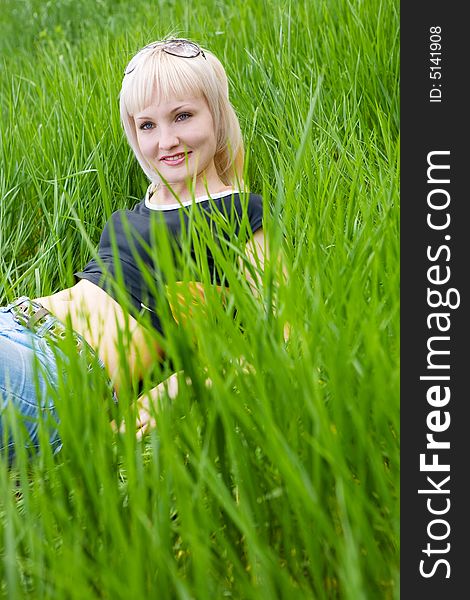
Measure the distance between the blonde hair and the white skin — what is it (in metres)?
0.02

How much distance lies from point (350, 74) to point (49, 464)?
1.39 metres

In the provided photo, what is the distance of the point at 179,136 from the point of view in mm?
1590

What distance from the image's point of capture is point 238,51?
6.95 feet

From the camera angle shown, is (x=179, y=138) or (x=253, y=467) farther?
(x=179, y=138)

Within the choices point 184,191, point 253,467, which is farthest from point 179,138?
point 253,467

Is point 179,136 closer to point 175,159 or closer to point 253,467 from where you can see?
point 175,159

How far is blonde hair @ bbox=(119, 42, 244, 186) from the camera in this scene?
159cm

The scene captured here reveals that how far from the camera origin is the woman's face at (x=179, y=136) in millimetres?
1587

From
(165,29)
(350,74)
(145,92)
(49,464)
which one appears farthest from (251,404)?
(165,29)

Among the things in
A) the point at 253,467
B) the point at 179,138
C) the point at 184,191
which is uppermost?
the point at 179,138

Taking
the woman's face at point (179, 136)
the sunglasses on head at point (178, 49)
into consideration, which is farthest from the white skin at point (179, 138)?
the sunglasses on head at point (178, 49)

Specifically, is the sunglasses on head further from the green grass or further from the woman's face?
the green grass

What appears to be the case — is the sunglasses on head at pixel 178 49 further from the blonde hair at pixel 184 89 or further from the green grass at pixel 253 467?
the green grass at pixel 253 467

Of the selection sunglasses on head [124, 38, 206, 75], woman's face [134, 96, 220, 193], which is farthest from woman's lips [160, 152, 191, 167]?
sunglasses on head [124, 38, 206, 75]
